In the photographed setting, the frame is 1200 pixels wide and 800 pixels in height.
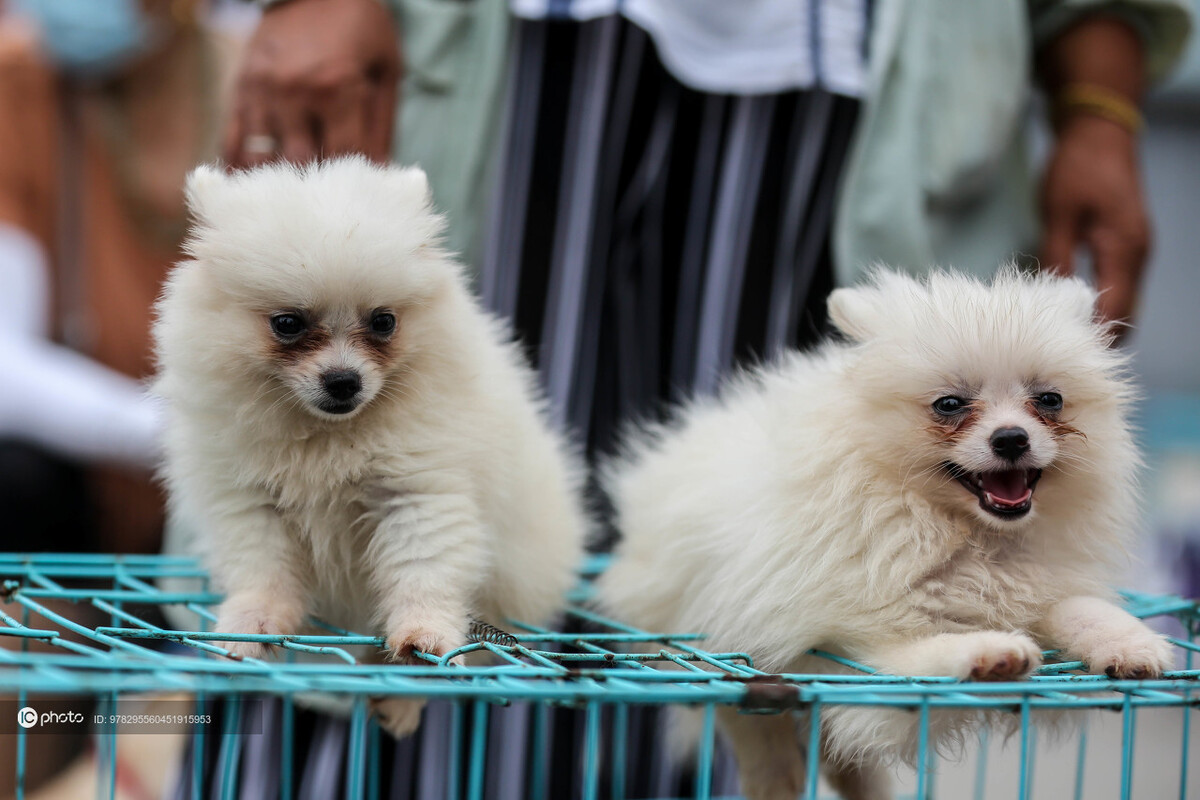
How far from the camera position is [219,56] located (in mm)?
3457

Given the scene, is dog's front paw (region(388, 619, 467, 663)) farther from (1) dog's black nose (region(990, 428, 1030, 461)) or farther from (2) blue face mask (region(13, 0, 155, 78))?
(2) blue face mask (region(13, 0, 155, 78))

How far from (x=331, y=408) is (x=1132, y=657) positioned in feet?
3.36

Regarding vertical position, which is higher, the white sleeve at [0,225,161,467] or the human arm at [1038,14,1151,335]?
the human arm at [1038,14,1151,335]

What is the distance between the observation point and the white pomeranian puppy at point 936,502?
1326mm

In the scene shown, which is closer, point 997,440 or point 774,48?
→ point 997,440

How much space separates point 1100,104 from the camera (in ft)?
7.07

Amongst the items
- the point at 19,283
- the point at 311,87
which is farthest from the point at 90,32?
the point at 311,87

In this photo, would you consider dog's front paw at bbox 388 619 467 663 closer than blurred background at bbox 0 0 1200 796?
Yes

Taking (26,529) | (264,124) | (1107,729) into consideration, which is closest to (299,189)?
(264,124)

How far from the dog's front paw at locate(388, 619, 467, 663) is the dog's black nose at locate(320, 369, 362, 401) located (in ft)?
0.99

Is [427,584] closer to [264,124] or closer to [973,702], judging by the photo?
[973,702]

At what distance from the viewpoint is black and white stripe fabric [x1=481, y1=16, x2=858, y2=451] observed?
2.10m

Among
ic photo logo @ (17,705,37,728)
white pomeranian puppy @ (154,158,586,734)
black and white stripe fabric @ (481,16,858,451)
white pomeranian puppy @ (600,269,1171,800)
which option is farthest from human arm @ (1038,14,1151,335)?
ic photo logo @ (17,705,37,728)

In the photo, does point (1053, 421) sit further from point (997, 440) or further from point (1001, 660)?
point (1001, 660)
